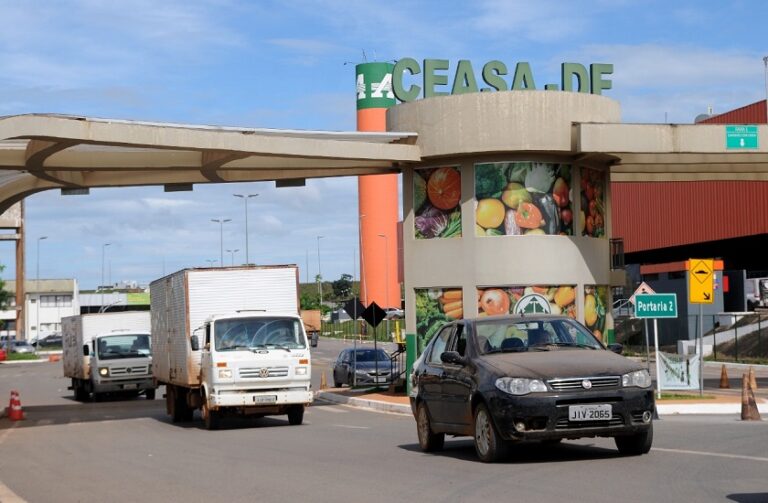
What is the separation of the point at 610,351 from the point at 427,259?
16.8 metres

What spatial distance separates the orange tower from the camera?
118125mm

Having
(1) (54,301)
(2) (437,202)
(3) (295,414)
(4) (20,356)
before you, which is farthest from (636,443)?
(1) (54,301)

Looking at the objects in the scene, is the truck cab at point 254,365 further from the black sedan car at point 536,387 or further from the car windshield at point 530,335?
the car windshield at point 530,335

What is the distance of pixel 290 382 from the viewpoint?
24297 mm

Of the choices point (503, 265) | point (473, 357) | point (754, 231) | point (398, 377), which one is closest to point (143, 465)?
point (473, 357)

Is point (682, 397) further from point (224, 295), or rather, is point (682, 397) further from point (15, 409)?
point (15, 409)

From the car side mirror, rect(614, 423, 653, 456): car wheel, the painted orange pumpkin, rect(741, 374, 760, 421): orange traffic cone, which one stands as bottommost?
rect(741, 374, 760, 421): orange traffic cone

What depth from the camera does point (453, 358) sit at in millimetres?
14828

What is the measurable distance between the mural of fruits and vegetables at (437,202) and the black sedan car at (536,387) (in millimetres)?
15577

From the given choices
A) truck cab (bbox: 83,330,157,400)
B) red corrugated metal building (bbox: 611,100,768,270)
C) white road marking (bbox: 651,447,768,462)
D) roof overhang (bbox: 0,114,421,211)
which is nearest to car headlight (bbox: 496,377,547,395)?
white road marking (bbox: 651,447,768,462)

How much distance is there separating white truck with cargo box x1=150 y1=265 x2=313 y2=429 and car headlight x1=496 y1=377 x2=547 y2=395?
11.2 m

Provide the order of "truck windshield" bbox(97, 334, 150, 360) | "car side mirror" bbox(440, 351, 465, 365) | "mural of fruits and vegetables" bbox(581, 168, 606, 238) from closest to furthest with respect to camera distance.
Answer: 1. "car side mirror" bbox(440, 351, 465, 365)
2. "mural of fruits and vegetables" bbox(581, 168, 606, 238)
3. "truck windshield" bbox(97, 334, 150, 360)

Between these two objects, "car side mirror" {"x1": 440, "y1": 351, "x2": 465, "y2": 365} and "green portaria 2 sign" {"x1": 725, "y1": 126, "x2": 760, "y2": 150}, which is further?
"green portaria 2 sign" {"x1": 725, "y1": 126, "x2": 760, "y2": 150}

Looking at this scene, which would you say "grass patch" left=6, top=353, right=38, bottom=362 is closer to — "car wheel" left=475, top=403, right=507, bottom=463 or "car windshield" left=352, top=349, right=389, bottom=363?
"car windshield" left=352, top=349, right=389, bottom=363
